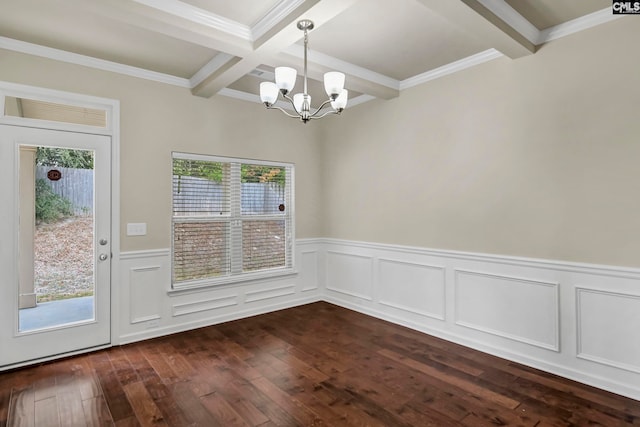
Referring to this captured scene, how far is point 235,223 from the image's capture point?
4383 mm

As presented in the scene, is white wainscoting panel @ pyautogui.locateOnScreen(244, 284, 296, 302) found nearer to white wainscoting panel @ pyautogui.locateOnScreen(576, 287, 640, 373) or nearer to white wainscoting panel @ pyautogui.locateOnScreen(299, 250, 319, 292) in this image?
white wainscoting panel @ pyautogui.locateOnScreen(299, 250, 319, 292)

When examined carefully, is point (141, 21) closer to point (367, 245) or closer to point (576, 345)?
point (367, 245)

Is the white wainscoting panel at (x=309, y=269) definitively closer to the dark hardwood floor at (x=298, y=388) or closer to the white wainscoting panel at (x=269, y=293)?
the white wainscoting panel at (x=269, y=293)

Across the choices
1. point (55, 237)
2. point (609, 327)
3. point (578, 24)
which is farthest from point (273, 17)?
point (609, 327)

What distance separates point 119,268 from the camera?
3.51m

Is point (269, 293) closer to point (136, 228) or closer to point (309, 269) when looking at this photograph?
point (309, 269)

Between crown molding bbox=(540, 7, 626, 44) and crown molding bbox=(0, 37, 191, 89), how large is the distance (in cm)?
355

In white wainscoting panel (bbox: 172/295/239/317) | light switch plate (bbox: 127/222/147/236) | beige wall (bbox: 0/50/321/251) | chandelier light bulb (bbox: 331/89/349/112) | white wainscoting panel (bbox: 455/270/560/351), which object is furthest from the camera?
white wainscoting panel (bbox: 172/295/239/317)

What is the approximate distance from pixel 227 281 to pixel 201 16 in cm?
286

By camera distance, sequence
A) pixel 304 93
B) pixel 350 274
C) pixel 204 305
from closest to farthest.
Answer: pixel 304 93, pixel 204 305, pixel 350 274

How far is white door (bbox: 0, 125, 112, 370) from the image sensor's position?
2.98 m

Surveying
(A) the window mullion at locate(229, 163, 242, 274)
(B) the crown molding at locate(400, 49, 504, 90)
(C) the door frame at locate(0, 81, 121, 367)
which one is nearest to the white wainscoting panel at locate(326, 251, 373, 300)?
(A) the window mullion at locate(229, 163, 242, 274)

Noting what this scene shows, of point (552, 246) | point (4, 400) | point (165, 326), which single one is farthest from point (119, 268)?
point (552, 246)

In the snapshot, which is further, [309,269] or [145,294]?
[309,269]
